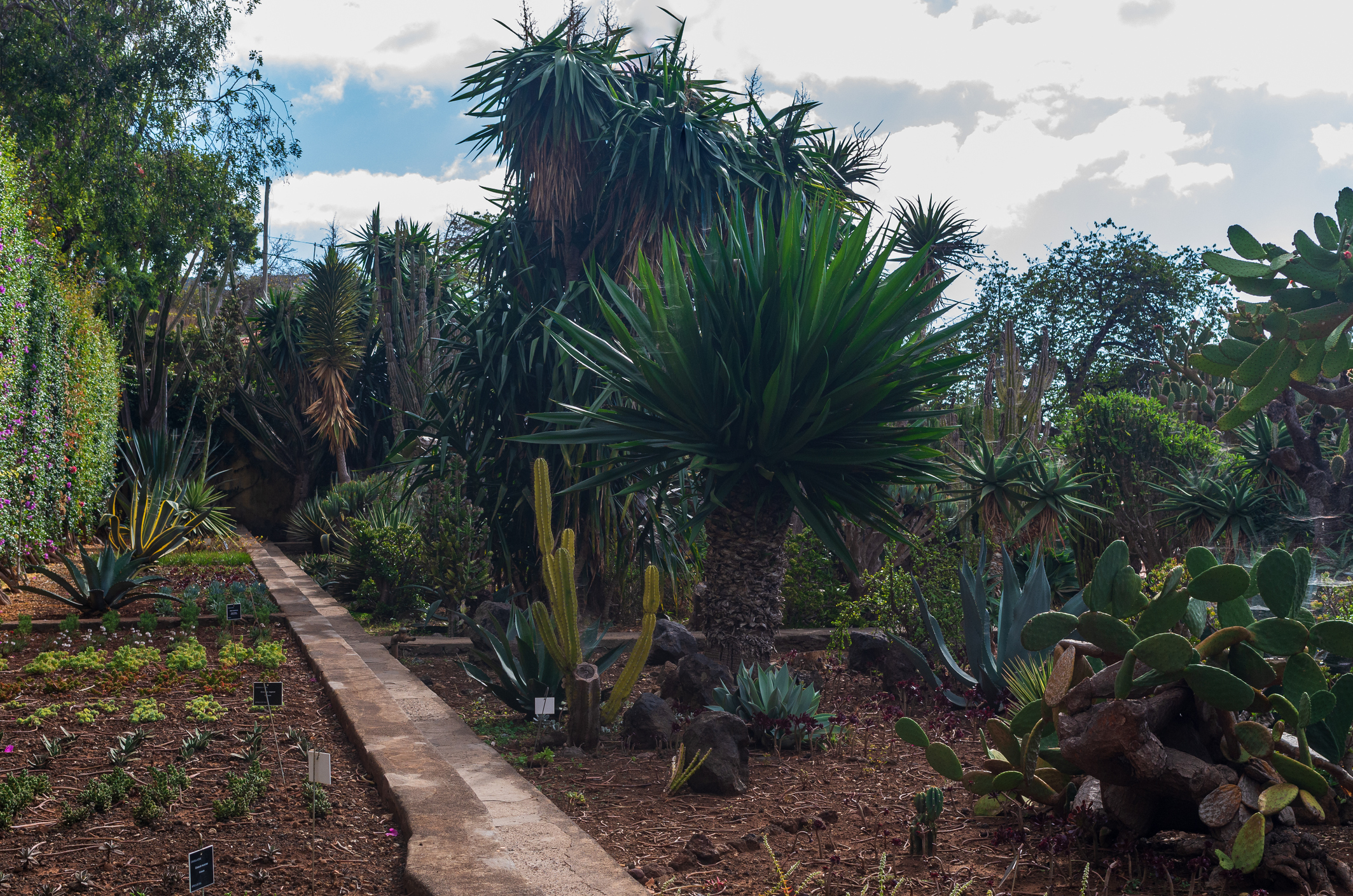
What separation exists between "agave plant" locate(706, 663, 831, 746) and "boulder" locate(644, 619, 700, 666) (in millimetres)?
1651

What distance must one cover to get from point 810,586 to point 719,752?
4.36m

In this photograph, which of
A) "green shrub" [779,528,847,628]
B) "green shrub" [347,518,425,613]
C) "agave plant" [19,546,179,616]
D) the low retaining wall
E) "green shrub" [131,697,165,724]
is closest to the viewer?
"green shrub" [131,697,165,724]

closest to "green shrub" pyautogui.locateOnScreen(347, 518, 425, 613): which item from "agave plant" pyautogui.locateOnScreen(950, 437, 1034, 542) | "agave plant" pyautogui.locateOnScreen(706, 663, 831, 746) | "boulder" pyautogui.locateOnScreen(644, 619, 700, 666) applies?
"boulder" pyautogui.locateOnScreen(644, 619, 700, 666)

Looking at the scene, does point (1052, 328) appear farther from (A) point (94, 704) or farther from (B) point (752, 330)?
(A) point (94, 704)

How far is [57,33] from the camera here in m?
11.4

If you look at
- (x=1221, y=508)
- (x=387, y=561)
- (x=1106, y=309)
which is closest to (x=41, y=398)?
(x=387, y=561)

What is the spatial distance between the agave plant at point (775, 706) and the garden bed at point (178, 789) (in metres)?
1.72

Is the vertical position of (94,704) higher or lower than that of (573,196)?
lower

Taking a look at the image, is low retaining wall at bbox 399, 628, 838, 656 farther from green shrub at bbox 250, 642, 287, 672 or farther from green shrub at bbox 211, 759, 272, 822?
green shrub at bbox 211, 759, 272, 822

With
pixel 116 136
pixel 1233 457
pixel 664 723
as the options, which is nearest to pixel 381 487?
pixel 116 136

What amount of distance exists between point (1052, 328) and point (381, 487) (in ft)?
62.8

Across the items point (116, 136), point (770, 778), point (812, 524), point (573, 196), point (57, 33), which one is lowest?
point (770, 778)

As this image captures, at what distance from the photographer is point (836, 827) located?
323 cm

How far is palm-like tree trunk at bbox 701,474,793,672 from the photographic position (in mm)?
5332
